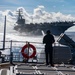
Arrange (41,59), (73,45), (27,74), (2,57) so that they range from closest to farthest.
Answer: (27,74), (2,57), (41,59), (73,45)

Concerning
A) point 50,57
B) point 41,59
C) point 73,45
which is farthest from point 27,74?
point 73,45

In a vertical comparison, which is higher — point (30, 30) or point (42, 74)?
point (30, 30)

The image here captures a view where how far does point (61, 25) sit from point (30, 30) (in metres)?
24.9

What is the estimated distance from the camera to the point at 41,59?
896 inches

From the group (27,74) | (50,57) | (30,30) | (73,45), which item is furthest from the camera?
(30,30)

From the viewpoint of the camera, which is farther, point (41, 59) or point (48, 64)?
point (41, 59)

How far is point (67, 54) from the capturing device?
20.1 m

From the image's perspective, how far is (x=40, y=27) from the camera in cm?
13362

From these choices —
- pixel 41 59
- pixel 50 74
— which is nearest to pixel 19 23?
pixel 41 59

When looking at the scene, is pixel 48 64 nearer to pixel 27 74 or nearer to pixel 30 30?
pixel 27 74

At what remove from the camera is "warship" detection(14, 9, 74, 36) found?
124 m

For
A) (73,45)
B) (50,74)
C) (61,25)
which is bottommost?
(50,74)

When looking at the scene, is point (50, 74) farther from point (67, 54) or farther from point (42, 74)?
point (67, 54)

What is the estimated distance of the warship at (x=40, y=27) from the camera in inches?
4887
